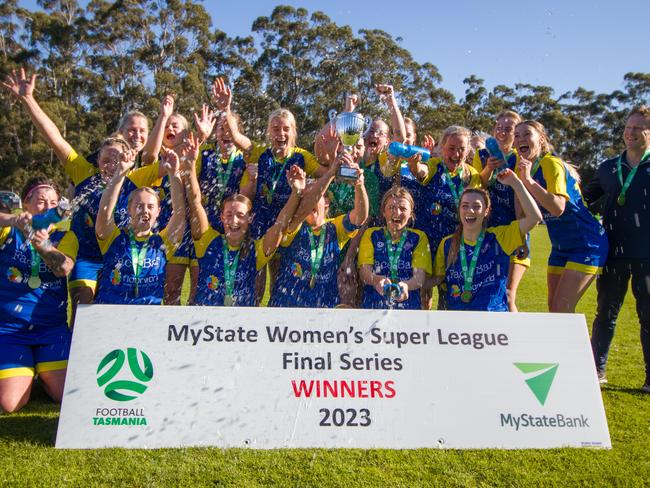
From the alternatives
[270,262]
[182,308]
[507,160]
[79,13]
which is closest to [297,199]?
[270,262]

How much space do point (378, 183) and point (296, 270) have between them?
1.10 meters

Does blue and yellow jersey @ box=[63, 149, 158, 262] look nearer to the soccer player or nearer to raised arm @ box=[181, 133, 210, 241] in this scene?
raised arm @ box=[181, 133, 210, 241]

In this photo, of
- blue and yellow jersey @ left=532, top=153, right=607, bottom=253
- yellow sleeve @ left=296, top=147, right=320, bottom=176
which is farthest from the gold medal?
blue and yellow jersey @ left=532, top=153, right=607, bottom=253

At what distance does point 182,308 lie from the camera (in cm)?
334

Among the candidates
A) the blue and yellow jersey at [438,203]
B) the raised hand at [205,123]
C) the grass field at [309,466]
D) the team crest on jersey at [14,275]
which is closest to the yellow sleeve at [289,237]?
the blue and yellow jersey at [438,203]

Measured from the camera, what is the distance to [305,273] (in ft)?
14.0

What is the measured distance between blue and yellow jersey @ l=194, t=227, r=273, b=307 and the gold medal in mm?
1192

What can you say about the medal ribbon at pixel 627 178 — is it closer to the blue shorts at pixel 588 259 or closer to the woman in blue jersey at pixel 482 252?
the blue shorts at pixel 588 259

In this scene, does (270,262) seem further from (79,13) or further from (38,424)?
(79,13)

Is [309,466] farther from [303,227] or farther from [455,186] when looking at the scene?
[455,186]

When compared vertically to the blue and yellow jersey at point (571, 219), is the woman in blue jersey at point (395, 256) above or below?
below

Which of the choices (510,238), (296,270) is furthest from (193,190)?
(510,238)

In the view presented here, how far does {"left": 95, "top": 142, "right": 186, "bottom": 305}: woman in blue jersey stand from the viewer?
4.07 metres

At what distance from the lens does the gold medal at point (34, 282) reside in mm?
4184
